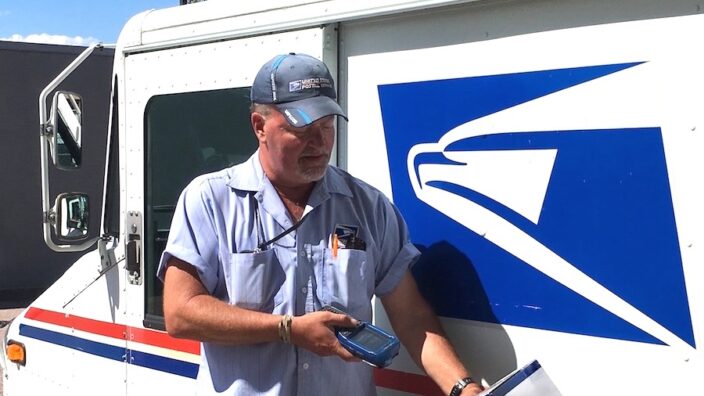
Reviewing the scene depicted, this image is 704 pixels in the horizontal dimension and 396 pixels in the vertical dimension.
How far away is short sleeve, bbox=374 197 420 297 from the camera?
7.15ft

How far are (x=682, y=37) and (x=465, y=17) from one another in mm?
569

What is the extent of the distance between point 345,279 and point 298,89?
494 millimetres

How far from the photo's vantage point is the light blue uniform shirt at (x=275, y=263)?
2064 millimetres

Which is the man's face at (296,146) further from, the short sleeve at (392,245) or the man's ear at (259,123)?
the short sleeve at (392,245)

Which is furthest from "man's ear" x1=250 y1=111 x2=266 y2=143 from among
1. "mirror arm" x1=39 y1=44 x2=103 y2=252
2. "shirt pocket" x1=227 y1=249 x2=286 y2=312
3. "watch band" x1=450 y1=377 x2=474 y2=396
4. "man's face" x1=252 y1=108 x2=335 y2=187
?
"mirror arm" x1=39 y1=44 x2=103 y2=252

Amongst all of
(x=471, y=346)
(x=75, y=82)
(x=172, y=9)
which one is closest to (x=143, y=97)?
(x=172, y=9)

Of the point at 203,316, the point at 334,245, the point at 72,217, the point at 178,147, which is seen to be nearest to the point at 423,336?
the point at 334,245

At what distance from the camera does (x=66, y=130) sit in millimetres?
3219

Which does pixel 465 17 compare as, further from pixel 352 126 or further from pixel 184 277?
pixel 184 277

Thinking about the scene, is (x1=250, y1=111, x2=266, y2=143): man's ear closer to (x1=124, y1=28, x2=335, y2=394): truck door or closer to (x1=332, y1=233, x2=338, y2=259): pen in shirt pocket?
(x1=332, y1=233, x2=338, y2=259): pen in shirt pocket

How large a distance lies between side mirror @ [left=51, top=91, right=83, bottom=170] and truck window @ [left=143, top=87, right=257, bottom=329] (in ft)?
1.33

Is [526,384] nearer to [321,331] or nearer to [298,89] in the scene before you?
[321,331]

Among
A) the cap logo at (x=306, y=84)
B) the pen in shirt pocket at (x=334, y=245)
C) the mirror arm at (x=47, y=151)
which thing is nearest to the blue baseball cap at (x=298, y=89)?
the cap logo at (x=306, y=84)

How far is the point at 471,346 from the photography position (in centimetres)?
217
